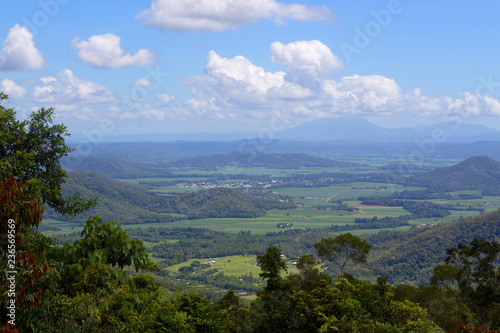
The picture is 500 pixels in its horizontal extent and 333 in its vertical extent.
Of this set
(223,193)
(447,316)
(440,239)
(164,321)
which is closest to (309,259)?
(447,316)

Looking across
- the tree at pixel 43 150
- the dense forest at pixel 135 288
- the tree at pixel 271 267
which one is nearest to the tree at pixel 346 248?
the dense forest at pixel 135 288

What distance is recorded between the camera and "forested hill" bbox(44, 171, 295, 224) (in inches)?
4091

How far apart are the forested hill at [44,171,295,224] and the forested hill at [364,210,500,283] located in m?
57.2

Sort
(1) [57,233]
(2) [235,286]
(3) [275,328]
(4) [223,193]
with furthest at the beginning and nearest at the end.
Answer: (4) [223,193]
(1) [57,233]
(2) [235,286]
(3) [275,328]

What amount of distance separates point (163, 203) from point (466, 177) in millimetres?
126855

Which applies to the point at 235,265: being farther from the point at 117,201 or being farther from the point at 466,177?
the point at 466,177

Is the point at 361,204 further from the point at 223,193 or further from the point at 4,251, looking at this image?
the point at 4,251

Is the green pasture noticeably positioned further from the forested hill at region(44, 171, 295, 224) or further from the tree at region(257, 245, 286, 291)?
the tree at region(257, 245, 286, 291)

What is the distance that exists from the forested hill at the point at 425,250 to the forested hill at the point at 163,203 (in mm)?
57204

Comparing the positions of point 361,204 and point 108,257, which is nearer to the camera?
point 108,257

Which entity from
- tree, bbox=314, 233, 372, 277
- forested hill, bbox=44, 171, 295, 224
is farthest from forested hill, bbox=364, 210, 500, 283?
forested hill, bbox=44, 171, 295, 224

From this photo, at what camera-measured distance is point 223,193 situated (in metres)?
121

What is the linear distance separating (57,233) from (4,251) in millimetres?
80894

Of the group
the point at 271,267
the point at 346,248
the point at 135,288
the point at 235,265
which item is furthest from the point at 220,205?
the point at 135,288
